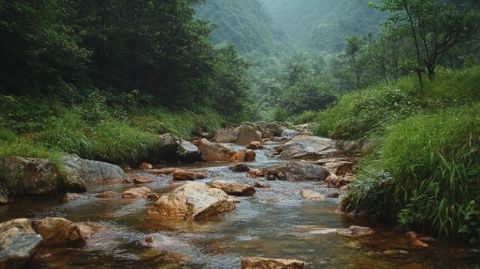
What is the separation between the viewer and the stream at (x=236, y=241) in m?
4.29

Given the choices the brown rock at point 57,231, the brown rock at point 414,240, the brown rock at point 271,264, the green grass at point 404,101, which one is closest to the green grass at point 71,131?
the brown rock at point 57,231

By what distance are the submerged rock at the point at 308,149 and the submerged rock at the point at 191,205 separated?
6.69 m

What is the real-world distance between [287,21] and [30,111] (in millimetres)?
153067

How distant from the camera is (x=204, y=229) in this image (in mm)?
5582

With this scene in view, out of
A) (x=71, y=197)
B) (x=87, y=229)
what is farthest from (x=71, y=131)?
(x=87, y=229)

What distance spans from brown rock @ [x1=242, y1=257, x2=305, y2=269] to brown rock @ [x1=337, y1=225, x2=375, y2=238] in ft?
4.48

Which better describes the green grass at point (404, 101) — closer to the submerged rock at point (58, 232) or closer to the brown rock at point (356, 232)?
Result: the brown rock at point (356, 232)

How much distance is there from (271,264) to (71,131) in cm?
895

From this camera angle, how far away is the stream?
4.29 metres

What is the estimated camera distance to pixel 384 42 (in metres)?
38.6

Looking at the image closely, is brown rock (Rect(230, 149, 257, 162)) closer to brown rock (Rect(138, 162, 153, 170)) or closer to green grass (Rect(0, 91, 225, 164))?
green grass (Rect(0, 91, 225, 164))

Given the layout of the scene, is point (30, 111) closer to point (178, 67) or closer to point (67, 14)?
point (67, 14)

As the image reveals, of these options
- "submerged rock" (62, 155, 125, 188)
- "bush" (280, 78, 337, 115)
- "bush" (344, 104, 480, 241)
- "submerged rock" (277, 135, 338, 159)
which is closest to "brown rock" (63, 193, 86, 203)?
"submerged rock" (62, 155, 125, 188)

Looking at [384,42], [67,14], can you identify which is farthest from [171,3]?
[384,42]
